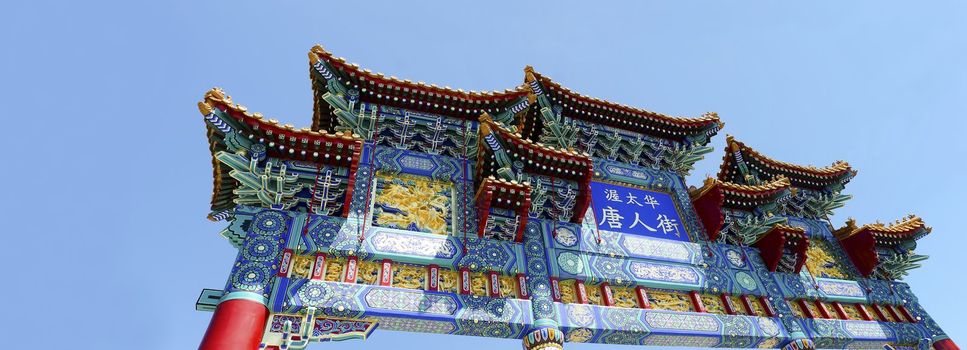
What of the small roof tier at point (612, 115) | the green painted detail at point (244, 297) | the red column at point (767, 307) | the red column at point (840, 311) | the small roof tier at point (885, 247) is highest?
the small roof tier at point (612, 115)

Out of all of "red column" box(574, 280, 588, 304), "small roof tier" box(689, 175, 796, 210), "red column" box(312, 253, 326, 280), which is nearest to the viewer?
"red column" box(312, 253, 326, 280)

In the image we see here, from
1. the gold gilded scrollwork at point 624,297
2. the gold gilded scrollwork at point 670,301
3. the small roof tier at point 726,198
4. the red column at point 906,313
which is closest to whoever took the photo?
the gold gilded scrollwork at point 624,297

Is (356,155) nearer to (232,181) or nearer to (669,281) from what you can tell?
(232,181)

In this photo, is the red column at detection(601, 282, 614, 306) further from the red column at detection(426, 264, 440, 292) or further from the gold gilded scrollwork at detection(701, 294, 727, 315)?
the red column at detection(426, 264, 440, 292)

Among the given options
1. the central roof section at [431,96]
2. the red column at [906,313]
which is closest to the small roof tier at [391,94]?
the central roof section at [431,96]

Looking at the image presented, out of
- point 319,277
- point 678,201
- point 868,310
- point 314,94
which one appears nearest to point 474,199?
point 319,277

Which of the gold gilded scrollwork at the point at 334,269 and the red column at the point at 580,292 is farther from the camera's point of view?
the red column at the point at 580,292

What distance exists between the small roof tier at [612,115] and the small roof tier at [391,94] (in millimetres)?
1172

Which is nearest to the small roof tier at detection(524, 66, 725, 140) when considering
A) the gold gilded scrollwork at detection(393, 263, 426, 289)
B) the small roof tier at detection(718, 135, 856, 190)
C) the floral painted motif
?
the small roof tier at detection(718, 135, 856, 190)

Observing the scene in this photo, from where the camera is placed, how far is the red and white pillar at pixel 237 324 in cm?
675

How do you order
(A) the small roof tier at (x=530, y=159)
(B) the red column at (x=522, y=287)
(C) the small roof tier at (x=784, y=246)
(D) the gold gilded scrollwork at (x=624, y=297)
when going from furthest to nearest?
(C) the small roof tier at (x=784, y=246) < (A) the small roof tier at (x=530, y=159) < (D) the gold gilded scrollwork at (x=624, y=297) < (B) the red column at (x=522, y=287)

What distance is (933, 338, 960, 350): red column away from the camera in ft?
38.0

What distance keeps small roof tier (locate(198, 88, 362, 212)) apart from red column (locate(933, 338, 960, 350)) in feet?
42.3

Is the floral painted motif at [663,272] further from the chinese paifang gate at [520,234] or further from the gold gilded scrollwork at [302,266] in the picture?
the gold gilded scrollwork at [302,266]
